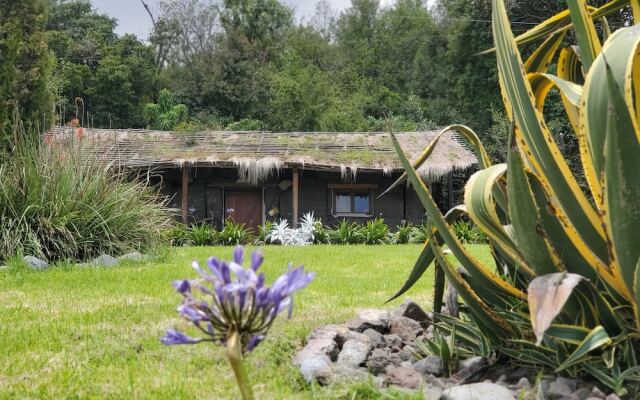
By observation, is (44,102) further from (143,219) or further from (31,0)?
(143,219)

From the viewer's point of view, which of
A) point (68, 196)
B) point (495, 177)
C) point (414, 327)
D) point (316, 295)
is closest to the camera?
point (495, 177)

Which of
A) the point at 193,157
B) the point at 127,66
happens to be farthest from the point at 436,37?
the point at 193,157

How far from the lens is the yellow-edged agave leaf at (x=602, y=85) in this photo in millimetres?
2082

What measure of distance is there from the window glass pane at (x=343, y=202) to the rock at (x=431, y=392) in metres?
15.9

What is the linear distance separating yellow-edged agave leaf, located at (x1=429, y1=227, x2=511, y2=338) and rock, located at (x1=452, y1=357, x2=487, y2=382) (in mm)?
131

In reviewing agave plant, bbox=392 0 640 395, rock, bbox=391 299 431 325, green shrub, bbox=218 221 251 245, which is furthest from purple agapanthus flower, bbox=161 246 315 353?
green shrub, bbox=218 221 251 245

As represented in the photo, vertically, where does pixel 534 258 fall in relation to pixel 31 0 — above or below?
below

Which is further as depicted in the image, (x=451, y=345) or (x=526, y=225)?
(x=451, y=345)

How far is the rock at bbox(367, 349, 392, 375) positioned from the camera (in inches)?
102

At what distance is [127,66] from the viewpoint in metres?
31.6

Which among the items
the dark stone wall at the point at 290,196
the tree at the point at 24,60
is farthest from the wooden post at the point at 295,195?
the tree at the point at 24,60

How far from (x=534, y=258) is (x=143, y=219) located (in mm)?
7375

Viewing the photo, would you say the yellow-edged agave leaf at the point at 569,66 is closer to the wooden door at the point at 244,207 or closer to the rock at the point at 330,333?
the rock at the point at 330,333

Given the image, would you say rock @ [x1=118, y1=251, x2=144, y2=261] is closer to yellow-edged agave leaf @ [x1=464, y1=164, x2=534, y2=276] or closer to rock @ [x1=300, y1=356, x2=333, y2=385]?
rock @ [x1=300, y1=356, x2=333, y2=385]
